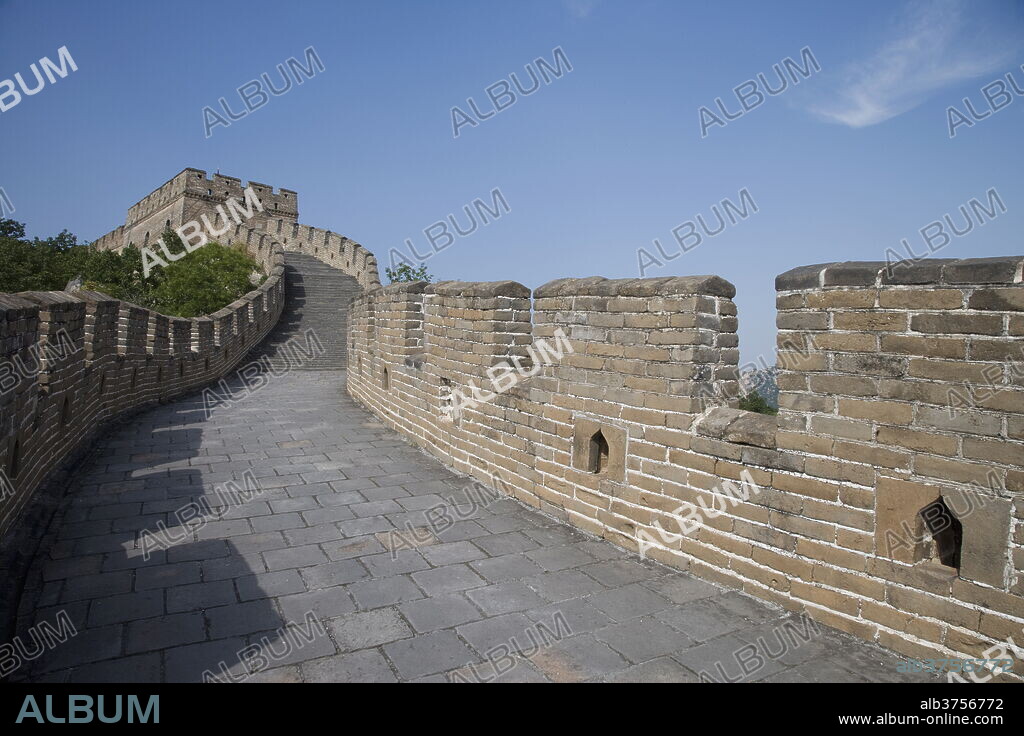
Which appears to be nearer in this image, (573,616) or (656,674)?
(656,674)

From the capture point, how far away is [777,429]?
10.3 feet

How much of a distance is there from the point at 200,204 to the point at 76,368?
35.1m

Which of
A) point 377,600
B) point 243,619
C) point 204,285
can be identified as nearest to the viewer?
point 243,619

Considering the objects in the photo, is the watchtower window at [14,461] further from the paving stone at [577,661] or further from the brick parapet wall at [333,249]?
the brick parapet wall at [333,249]

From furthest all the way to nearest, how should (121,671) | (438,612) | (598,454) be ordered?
1. (598,454)
2. (438,612)
3. (121,671)

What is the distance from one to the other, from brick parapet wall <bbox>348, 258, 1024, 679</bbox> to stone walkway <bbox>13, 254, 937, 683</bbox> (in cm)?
25

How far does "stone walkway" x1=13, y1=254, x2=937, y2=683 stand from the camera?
254 centimetres

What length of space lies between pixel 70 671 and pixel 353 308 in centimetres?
931

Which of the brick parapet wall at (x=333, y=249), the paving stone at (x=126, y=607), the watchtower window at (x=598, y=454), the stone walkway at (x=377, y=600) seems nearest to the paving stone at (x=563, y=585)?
the stone walkway at (x=377, y=600)

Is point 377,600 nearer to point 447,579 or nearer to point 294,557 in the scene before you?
point 447,579

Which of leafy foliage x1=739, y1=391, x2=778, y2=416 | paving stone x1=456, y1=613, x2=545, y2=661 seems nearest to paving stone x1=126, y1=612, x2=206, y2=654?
paving stone x1=456, y1=613, x2=545, y2=661

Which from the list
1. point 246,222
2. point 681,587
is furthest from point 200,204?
point 681,587

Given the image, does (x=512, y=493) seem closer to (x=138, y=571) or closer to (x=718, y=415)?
(x=718, y=415)
